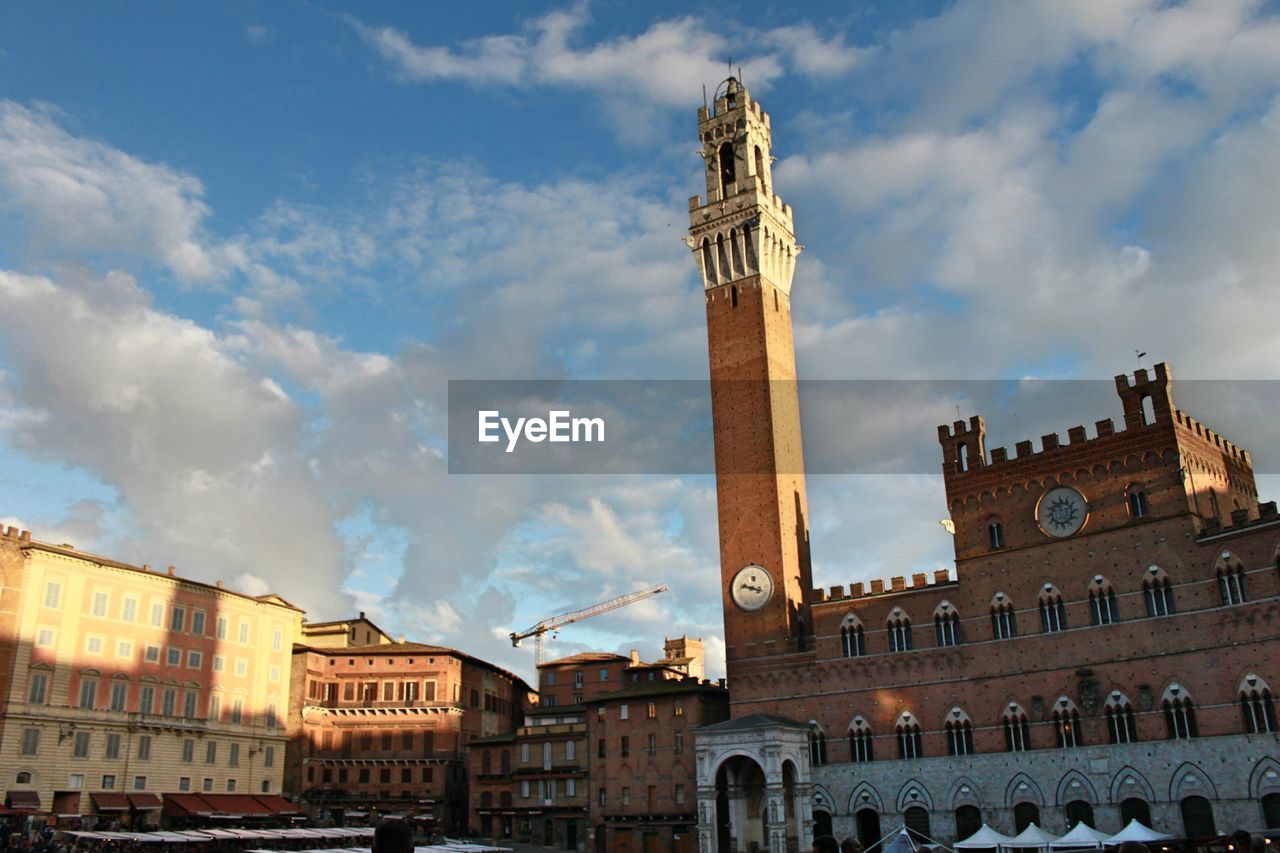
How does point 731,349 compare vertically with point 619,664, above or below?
above

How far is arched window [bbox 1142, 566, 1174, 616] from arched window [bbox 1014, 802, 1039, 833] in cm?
1005

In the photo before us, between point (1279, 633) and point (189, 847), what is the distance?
46314 mm

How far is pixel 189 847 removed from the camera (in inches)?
1853

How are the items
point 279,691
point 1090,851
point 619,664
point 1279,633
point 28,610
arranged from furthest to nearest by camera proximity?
1. point 619,664
2. point 279,691
3. point 28,610
4. point 1279,633
5. point 1090,851

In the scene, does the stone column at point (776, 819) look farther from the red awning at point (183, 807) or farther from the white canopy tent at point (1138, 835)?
the red awning at point (183, 807)

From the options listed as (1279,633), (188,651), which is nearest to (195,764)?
(188,651)

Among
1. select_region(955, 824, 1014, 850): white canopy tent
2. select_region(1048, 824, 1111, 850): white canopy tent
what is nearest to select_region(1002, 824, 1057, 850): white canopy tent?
select_region(955, 824, 1014, 850): white canopy tent

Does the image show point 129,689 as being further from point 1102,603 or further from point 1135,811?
point 1135,811

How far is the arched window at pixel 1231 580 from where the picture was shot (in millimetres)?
43875

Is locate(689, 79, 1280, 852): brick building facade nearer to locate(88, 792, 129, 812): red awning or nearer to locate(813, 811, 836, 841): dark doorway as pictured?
locate(813, 811, 836, 841): dark doorway

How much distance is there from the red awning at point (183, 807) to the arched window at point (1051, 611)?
43595 millimetres

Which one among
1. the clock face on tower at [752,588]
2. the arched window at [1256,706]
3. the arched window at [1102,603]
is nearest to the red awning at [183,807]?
the clock face on tower at [752,588]

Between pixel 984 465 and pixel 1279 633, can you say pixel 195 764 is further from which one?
pixel 1279 633

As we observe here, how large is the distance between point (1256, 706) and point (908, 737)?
1549 cm
